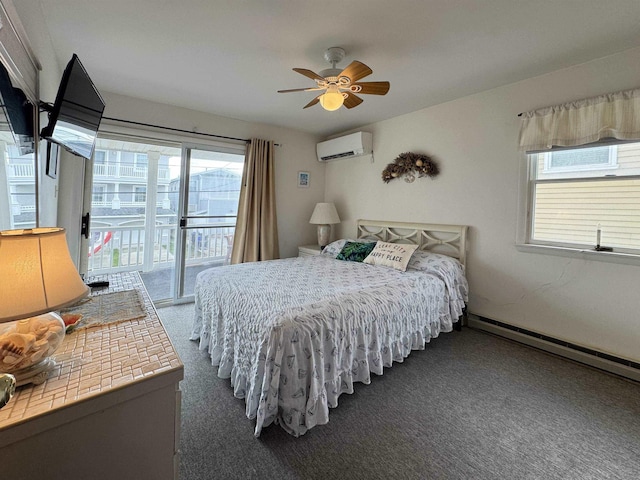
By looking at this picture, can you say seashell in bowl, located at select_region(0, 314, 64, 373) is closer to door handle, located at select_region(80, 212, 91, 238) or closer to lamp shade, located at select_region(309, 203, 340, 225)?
door handle, located at select_region(80, 212, 91, 238)

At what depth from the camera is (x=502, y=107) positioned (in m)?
2.78

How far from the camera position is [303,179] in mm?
4555

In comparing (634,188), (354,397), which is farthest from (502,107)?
(354,397)

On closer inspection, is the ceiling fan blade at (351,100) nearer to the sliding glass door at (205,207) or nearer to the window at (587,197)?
the window at (587,197)

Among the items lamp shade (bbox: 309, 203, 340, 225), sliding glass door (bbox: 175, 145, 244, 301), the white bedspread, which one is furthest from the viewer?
lamp shade (bbox: 309, 203, 340, 225)

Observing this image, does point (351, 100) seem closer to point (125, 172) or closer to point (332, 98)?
point (332, 98)

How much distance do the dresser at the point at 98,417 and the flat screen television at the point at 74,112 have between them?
0.98 metres

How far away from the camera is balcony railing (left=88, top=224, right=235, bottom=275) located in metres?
4.02

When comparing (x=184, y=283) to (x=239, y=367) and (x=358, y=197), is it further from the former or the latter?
(x=358, y=197)

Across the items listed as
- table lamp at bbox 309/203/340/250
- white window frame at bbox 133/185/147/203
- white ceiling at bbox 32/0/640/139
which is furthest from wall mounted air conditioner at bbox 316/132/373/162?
white window frame at bbox 133/185/147/203

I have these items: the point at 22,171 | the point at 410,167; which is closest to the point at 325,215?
the point at 410,167

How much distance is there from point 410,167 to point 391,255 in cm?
119

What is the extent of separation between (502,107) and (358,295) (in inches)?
93.4

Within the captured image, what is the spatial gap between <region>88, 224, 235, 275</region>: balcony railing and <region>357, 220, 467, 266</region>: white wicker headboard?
2.03 metres
